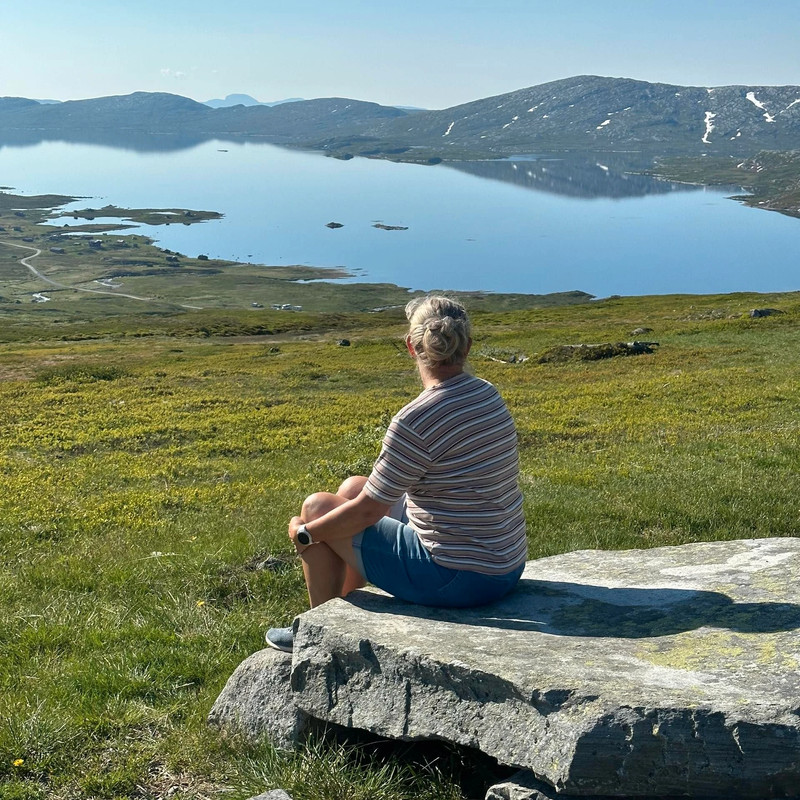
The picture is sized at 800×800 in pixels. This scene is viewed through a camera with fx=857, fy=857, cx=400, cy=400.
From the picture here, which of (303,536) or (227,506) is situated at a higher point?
(303,536)

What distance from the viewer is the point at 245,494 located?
14844 mm

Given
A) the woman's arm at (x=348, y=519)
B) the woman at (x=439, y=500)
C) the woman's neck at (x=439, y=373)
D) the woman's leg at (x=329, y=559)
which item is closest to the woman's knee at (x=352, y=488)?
the woman's leg at (x=329, y=559)

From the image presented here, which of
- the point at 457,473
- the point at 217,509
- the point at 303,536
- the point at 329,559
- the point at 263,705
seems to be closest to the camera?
the point at 263,705

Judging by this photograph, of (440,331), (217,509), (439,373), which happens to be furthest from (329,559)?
(217,509)

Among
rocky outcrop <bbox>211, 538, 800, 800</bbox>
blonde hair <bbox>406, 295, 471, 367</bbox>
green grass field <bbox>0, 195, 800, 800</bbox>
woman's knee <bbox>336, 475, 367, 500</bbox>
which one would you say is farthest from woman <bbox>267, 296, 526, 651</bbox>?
green grass field <bbox>0, 195, 800, 800</bbox>

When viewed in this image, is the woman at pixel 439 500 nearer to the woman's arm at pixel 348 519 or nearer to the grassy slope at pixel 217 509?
the woman's arm at pixel 348 519

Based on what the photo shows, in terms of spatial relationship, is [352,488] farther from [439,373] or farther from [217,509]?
[217,509]

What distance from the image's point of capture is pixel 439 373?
602 cm

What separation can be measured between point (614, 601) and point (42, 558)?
7541 mm

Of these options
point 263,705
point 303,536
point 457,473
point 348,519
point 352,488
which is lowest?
point 263,705

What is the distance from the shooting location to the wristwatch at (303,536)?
6297 mm

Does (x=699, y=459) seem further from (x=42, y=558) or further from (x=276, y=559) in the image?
(x=42, y=558)

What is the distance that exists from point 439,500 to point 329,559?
104 cm

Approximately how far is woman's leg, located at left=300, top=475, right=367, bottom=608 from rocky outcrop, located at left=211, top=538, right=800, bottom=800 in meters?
0.25
